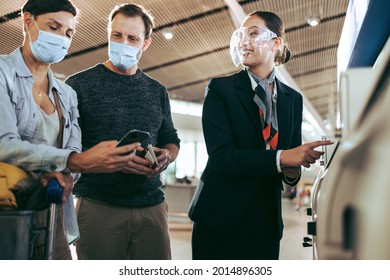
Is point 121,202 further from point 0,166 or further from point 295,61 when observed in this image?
point 295,61

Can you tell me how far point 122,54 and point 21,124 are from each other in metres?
0.38

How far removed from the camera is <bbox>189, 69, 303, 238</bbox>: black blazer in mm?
1024

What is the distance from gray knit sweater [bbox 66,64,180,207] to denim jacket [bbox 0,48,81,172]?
0.46ft

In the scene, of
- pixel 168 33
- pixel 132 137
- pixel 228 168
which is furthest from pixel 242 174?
pixel 168 33

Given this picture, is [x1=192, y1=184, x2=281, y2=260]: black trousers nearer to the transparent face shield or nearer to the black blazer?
the black blazer

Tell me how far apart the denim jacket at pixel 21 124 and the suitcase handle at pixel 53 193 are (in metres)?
0.08

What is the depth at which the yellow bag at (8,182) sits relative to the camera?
0.82 meters

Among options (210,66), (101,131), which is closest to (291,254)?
(101,131)

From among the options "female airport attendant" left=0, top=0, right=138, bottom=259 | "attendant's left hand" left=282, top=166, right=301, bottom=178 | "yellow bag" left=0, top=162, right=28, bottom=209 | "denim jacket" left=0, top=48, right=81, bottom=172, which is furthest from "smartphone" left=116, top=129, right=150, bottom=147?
"attendant's left hand" left=282, top=166, right=301, bottom=178

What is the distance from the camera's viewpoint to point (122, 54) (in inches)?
45.9

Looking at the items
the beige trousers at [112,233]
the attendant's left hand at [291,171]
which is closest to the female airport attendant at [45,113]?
the beige trousers at [112,233]

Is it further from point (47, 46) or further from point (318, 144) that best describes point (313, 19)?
point (47, 46)

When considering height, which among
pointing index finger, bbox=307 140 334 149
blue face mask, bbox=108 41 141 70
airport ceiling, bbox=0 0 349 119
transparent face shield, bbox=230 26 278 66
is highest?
airport ceiling, bbox=0 0 349 119

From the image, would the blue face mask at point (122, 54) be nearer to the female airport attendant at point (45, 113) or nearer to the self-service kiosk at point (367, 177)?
the female airport attendant at point (45, 113)
